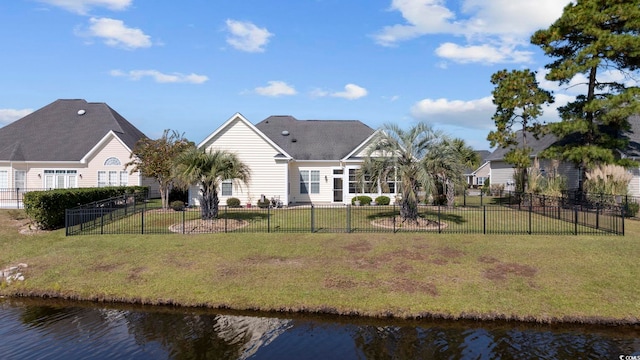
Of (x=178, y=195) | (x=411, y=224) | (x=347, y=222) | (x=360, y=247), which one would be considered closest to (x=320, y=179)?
(x=347, y=222)

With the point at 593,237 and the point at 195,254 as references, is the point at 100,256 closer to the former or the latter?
the point at 195,254

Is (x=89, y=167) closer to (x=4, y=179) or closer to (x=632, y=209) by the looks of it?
(x=4, y=179)

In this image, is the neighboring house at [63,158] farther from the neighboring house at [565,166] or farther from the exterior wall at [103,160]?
the neighboring house at [565,166]

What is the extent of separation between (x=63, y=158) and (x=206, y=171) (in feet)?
59.4

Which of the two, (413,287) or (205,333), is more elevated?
(413,287)

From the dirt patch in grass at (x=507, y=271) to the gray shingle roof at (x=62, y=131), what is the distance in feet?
94.9

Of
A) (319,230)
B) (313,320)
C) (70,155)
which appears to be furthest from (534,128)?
(70,155)

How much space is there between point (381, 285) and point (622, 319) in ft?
21.8

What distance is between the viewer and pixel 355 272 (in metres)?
14.2

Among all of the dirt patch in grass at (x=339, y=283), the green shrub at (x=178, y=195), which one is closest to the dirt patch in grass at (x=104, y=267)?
the dirt patch in grass at (x=339, y=283)

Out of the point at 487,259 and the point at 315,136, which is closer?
the point at 487,259

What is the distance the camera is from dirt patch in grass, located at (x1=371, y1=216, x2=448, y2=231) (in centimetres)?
1980

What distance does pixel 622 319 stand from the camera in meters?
11.1

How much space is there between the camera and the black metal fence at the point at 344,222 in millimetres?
19484
